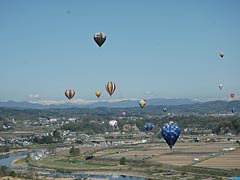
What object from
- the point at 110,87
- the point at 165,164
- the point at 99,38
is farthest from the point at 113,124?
the point at 99,38

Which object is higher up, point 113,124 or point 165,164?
point 113,124

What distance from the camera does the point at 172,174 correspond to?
108 feet

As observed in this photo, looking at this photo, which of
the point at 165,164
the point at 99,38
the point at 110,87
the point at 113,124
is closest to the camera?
the point at 99,38

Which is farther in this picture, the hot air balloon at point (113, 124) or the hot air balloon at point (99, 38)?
the hot air balloon at point (113, 124)

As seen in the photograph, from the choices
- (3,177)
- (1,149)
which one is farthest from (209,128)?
(3,177)

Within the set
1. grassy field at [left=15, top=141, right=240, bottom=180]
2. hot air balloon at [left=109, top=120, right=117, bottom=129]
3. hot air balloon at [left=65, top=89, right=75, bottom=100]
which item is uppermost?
hot air balloon at [left=65, top=89, right=75, bottom=100]

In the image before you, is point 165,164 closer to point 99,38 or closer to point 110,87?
point 110,87

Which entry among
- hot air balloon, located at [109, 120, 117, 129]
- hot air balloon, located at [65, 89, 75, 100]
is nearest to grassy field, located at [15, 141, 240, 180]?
hot air balloon, located at [65, 89, 75, 100]

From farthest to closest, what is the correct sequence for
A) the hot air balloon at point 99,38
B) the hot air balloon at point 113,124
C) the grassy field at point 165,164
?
the hot air balloon at point 113,124 < the grassy field at point 165,164 < the hot air balloon at point 99,38

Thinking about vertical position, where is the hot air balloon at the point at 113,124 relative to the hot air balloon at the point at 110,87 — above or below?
below

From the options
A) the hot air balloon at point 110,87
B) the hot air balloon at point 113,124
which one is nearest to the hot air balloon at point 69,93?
the hot air balloon at point 110,87

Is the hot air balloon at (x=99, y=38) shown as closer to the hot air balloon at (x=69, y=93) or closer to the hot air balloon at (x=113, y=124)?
the hot air balloon at (x=69, y=93)

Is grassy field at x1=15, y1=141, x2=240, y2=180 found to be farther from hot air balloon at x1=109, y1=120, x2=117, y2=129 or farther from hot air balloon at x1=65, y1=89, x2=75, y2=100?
hot air balloon at x1=109, y1=120, x2=117, y2=129

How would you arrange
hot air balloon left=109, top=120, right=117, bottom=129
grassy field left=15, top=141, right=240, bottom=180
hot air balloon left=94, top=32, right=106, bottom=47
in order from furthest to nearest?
hot air balloon left=109, top=120, right=117, bottom=129, grassy field left=15, top=141, right=240, bottom=180, hot air balloon left=94, top=32, right=106, bottom=47
